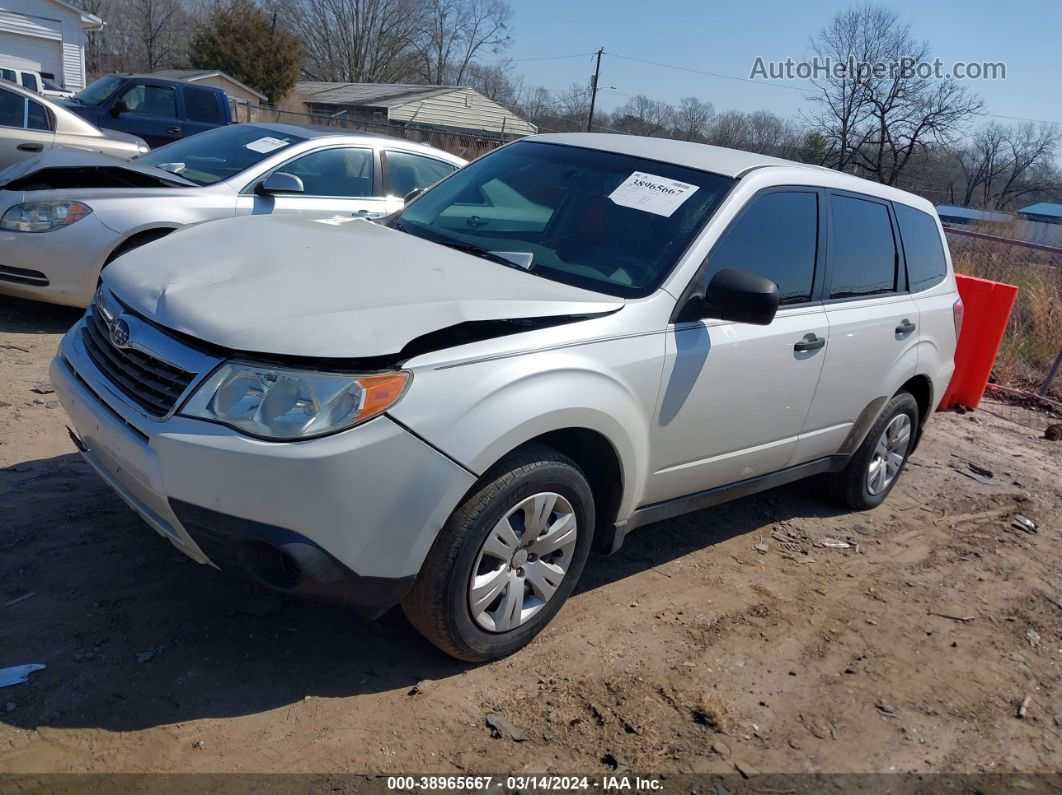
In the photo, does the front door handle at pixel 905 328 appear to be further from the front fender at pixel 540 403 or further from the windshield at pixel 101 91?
the windshield at pixel 101 91

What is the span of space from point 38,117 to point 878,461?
897 cm

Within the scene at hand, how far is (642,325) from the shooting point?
3.38 m

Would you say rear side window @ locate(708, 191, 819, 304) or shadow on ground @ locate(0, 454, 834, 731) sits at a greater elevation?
rear side window @ locate(708, 191, 819, 304)

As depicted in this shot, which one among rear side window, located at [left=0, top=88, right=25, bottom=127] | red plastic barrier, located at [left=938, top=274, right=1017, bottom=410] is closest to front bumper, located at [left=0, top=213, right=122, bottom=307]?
rear side window, located at [left=0, top=88, right=25, bottom=127]

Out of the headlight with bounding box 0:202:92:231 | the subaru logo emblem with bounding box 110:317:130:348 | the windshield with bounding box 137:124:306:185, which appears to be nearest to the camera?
the subaru logo emblem with bounding box 110:317:130:348

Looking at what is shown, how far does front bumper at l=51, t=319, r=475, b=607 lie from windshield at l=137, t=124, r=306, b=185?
4743 mm

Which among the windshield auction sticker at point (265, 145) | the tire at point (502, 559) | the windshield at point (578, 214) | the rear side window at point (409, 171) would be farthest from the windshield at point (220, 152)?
the tire at point (502, 559)

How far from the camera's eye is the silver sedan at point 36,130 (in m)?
9.00

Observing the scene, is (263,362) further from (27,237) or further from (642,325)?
(27,237)

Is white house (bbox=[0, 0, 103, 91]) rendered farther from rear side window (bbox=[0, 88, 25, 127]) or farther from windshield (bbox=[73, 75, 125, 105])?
rear side window (bbox=[0, 88, 25, 127])

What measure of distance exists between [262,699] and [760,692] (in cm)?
185

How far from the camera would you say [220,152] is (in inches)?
287

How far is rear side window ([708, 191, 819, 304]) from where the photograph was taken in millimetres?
3796

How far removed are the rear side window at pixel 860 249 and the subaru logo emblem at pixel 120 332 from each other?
3163 millimetres
